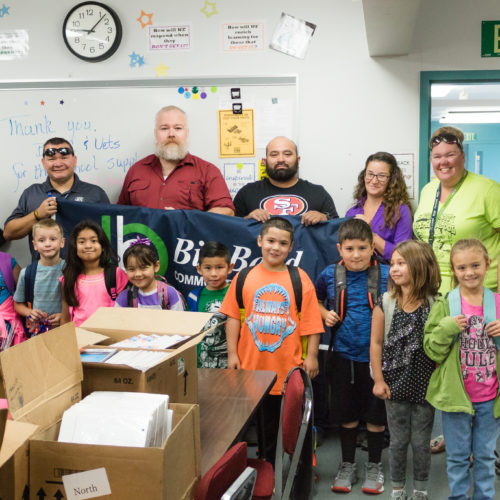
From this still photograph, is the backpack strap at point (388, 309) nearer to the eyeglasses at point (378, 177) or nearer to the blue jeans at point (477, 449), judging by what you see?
the blue jeans at point (477, 449)

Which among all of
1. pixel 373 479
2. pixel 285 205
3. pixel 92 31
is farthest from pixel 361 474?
pixel 92 31

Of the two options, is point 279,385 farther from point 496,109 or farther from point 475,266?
point 496,109

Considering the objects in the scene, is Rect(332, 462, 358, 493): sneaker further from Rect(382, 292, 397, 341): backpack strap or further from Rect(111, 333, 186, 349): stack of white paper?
Rect(111, 333, 186, 349): stack of white paper

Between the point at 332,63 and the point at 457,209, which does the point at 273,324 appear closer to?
the point at 457,209

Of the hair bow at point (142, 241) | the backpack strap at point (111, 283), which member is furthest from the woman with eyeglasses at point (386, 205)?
the backpack strap at point (111, 283)

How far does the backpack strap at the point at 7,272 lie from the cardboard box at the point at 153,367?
6.36 feet

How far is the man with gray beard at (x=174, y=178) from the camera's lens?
3.94 metres

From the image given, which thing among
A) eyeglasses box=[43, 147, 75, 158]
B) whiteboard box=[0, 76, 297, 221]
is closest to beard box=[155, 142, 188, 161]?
whiteboard box=[0, 76, 297, 221]

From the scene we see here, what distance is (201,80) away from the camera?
168 inches

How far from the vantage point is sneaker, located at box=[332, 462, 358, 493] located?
278 centimetres

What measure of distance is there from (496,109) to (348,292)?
828cm

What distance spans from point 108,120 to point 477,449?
3.35 m

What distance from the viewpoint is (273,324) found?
289 cm

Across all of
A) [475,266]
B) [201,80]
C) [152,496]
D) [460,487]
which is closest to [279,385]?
[460,487]
